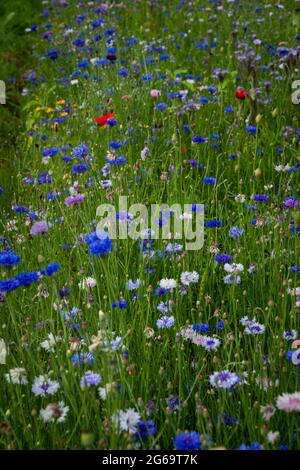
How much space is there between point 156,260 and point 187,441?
1028mm

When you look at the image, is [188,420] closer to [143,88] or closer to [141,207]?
[141,207]

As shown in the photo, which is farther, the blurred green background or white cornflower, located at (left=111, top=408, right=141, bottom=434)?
the blurred green background

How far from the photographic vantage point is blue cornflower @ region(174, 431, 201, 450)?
138cm

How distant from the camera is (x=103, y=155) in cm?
328

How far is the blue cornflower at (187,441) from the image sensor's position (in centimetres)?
138

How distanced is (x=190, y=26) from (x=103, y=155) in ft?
8.87

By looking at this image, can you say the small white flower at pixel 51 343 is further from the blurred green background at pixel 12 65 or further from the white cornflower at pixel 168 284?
the blurred green background at pixel 12 65

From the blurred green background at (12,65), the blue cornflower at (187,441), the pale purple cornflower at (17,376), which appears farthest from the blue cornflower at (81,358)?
the blurred green background at (12,65)

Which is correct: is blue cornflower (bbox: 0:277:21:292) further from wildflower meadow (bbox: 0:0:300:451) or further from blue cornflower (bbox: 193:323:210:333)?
blue cornflower (bbox: 193:323:210:333)

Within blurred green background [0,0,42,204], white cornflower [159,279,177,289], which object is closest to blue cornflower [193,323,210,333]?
white cornflower [159,279,177,289]

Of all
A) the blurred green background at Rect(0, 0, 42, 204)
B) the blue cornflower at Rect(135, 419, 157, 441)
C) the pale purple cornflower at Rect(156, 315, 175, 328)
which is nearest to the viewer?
the blue cornflower at Rect(135, 419, 157, 441)

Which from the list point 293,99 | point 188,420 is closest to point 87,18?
point 293,99

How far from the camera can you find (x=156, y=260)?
236cm

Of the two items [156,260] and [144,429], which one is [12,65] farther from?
[144,429]
